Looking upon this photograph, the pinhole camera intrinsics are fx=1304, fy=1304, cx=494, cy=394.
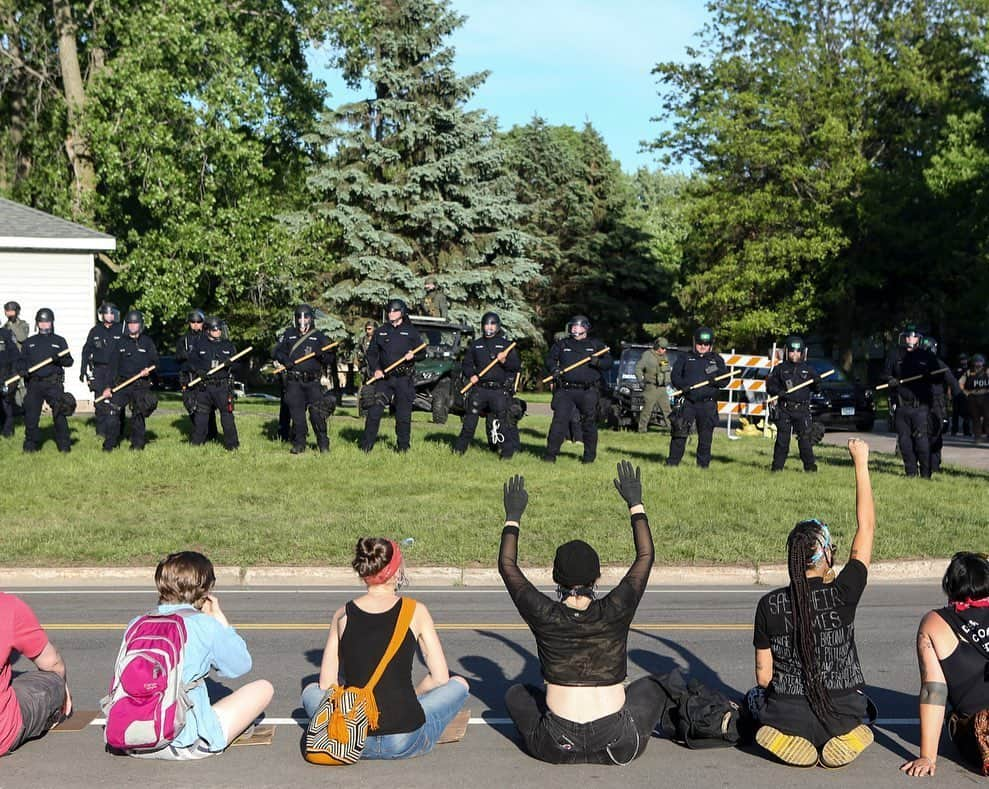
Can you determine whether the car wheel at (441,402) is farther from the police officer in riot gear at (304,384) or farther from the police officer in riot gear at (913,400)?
the police officer in riot gear at (913,400)

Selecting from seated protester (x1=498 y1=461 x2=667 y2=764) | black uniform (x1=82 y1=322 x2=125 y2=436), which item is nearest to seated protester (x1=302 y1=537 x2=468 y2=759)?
seated protester (x1=498 y1=461 x2=667 y2=764)

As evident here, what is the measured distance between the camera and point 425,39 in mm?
42406

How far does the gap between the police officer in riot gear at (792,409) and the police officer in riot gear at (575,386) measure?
2570mm

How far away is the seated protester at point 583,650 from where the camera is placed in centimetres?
626

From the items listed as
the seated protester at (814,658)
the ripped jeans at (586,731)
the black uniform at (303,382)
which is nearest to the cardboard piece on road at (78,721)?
the ripped jeans at (586,731)

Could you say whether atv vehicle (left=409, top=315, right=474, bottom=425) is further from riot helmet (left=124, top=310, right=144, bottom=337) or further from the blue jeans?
the blue jeans

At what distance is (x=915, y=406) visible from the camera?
60.9 feet

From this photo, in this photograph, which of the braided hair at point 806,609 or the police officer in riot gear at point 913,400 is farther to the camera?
the police officer in riot gear at point 913,400

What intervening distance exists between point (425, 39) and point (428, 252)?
6.89 metres

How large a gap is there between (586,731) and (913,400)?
13.5 m

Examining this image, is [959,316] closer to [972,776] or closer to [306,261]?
[306,261]

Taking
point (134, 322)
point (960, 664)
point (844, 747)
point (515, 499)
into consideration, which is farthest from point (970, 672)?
point (134, 322)

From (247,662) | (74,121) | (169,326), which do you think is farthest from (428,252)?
(247,662)

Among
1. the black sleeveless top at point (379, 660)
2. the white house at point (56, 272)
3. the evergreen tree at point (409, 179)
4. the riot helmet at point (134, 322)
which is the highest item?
the evergreen tree at point (409, 179)
